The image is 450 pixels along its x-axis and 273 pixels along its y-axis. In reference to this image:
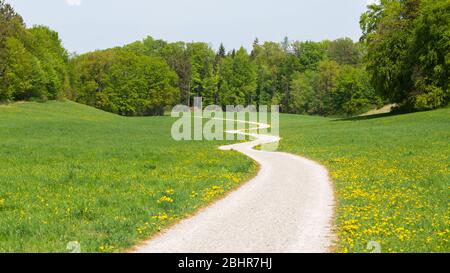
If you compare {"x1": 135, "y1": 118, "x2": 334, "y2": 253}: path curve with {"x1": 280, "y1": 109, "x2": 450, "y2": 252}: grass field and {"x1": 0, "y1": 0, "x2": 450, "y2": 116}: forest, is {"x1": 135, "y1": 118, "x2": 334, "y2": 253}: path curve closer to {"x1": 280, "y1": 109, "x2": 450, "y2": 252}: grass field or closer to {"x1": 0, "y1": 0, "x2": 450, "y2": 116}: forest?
{"x1": 280, "y1": 109, "x2": 450, "y2": 252}: grass field

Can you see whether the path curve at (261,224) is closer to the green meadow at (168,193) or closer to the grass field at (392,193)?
the green meadow at (168,193)

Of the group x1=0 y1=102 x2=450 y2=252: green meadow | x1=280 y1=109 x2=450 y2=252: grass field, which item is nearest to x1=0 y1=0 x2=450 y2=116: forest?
x1=280 y1=109 x2=450 y2=252: grass field

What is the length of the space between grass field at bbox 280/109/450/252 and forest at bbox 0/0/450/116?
33448 millimetres

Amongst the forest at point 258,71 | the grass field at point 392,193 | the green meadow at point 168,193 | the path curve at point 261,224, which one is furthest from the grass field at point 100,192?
the forest at point 258,71

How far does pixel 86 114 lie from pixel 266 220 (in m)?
82.6

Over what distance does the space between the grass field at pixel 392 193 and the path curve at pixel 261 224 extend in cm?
66

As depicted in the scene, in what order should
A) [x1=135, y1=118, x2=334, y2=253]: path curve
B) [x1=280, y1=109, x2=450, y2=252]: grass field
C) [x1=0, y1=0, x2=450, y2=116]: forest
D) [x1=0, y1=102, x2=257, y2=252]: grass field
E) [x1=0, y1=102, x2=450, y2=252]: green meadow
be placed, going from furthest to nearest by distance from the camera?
[x1=0, y1=0, x2=450, y2=116]: forest
[x1=0, y1=102, x2=257, y2=252]: grass field
[x1=0, y1=102, x2=450, y2=252]: green meadow
[x1=280, y1=109, x2=450, y2=252]: grass field
[x1=135, y1=118, x2=334, y2=253]: path curve

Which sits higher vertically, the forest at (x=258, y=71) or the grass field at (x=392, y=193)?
the forest at (x=258, y=71)

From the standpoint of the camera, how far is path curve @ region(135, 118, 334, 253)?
32.4 ft

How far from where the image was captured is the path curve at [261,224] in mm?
9891
